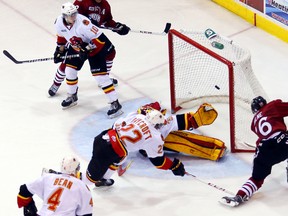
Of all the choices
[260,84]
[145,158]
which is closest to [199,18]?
[260,84]

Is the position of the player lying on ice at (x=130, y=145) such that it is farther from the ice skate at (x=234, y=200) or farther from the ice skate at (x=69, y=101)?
the ice skate at (x=69, y=101)

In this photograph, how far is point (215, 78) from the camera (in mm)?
7098

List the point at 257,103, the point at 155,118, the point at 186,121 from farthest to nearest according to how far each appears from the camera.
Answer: the point at 186,121 < the point at 257,103 < the point at 155,118

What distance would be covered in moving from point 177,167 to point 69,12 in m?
1.41

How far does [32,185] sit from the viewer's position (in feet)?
17.9

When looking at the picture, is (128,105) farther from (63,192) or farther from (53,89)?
(63,192)

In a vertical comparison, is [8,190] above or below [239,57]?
below

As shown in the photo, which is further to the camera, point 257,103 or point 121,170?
point 121,170

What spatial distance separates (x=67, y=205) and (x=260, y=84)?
7.74ft

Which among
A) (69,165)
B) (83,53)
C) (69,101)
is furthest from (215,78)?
(69,165)

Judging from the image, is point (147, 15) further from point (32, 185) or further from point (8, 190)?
point (32, 185)

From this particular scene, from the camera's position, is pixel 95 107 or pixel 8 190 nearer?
pixel 8 190

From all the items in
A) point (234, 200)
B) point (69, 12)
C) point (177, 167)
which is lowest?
point (234, 200)

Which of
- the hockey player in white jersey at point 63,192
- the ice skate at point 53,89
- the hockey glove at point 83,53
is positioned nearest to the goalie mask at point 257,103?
the hockey player in white jersey at point 63,192
